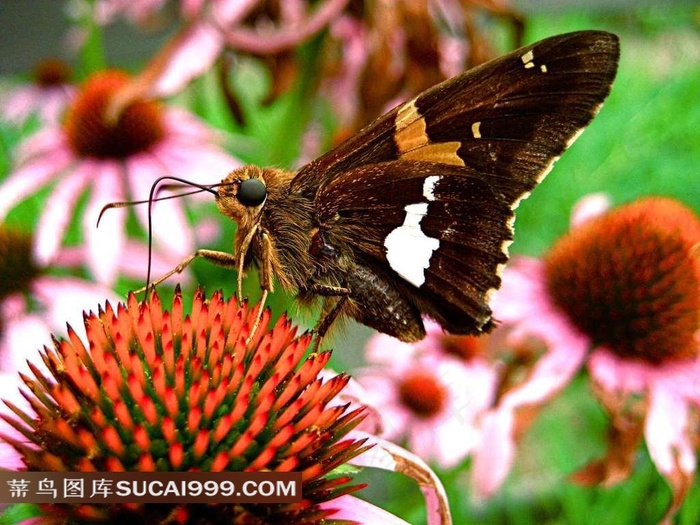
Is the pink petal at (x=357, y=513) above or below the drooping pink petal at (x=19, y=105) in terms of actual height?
below

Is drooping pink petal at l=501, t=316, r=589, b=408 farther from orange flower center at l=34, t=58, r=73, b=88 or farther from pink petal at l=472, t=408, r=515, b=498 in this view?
orange flower center at l=34, t=58, r=73, b=88

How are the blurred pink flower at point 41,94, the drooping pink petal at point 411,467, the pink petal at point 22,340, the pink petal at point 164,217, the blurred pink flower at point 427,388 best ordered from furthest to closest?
the blurred pink flower at point 41,94, the blurred pink flower at point 427,388, the pink petal at point 164,217, the pink petal at point 22,340, the drooping pink petal at point 411,467

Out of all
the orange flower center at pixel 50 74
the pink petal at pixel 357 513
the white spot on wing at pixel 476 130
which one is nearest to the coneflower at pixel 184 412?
the pink petal at pixel 357 513

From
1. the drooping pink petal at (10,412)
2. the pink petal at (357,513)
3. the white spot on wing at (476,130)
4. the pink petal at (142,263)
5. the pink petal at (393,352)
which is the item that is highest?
the pink petal at (142,263)

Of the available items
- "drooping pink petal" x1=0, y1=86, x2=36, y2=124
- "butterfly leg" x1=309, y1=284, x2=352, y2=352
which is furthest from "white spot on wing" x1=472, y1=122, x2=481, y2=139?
"drooping pink petal" x1=0, y1=86, x2=36, y2=124

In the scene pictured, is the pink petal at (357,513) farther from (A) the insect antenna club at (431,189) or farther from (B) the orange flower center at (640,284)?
(B) the orange flower center at (640,284)

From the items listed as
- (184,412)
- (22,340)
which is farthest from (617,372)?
(22,340)

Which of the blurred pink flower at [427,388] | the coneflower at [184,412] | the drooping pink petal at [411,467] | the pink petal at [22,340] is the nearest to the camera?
the coneflower at [184,412]
